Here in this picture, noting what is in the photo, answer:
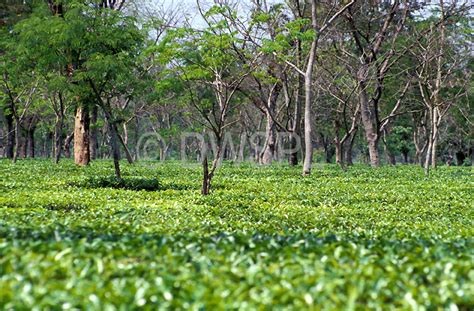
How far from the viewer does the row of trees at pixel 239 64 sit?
53.1 feet

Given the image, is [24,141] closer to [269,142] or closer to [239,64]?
[269,142]

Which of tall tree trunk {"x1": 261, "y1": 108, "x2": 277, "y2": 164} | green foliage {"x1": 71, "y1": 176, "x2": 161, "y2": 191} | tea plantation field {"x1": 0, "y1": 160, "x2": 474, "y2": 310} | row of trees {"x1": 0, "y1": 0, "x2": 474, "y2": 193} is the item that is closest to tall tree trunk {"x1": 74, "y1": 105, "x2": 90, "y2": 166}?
row of trees {"x1": 0, "y1": 0, "x2": 474, "y2": 193}

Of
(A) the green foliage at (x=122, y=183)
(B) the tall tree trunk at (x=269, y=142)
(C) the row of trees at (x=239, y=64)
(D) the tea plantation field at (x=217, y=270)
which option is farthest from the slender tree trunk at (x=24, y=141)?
(D) the tea plantation field at (x=217, y=270)

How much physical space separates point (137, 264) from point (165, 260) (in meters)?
0.28

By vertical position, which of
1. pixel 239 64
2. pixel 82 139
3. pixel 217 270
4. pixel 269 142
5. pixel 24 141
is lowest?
pixel 217 270

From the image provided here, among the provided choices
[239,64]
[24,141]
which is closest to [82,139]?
[239,64]

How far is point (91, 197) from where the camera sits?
12.8 meters

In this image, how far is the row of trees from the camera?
16172 mm

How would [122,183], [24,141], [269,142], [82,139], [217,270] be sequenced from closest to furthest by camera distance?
[217,270]
[122,183]
[82,139]
[269,142]
[24,141]

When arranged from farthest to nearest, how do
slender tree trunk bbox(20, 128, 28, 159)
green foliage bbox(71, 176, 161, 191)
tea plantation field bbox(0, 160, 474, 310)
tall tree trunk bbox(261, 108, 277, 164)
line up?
1. slender tree trunk bbox(20, 128, 28, 159)
2. tall tree trunk bbox(261, 108, 277, 164)
3. green foliage bbox(71, 176, 161, 191)
4. tea plantation field bbox(0, 160, 474, 310)

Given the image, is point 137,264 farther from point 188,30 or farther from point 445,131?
point 445,131

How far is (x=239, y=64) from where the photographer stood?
26812mm

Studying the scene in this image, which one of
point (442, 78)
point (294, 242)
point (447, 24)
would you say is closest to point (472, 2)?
point (447, 24)

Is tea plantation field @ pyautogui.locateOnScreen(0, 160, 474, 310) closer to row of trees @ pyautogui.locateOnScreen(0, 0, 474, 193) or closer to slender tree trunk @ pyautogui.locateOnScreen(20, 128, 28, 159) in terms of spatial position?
row of trees @ pyautogui.locateOnScreen(0, 0, 474, 193)
